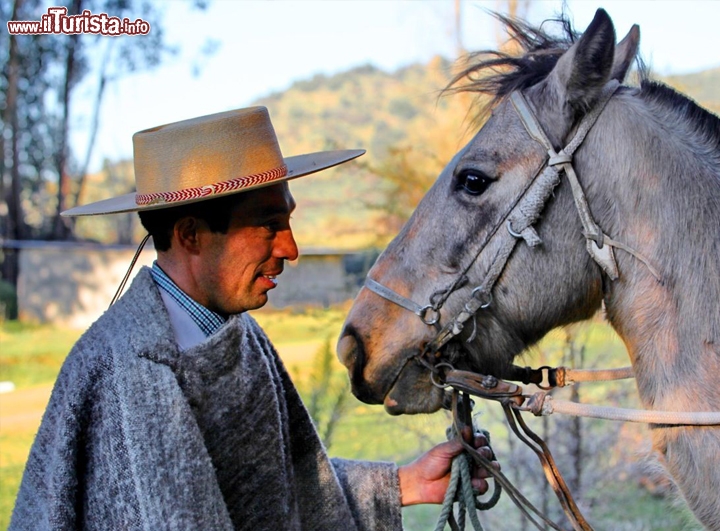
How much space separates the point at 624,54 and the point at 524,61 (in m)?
0.28

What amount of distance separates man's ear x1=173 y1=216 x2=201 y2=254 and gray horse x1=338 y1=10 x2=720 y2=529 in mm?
485

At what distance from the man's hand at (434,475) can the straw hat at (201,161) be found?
92 cm

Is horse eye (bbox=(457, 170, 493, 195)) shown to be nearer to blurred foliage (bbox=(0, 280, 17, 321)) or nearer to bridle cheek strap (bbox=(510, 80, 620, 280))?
bridle cheek strap (bbox=(510, 80, 620, 280))

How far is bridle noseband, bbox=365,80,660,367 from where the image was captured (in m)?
1.69

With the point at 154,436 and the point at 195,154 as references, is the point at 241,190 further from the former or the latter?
the point at 154,436

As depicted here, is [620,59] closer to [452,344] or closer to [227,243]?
[452,344]

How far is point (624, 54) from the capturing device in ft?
5.98

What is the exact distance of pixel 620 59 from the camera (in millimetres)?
1825

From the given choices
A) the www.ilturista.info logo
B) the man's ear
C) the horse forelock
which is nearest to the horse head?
the horse forelock

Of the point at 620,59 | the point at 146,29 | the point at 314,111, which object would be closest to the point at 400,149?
the point at 146,29

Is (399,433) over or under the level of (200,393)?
under

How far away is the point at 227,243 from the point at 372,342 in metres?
0.49

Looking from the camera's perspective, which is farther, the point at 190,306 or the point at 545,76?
the point at 545,76

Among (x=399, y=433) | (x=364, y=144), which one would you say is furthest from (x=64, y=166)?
(x=364, y=144)
